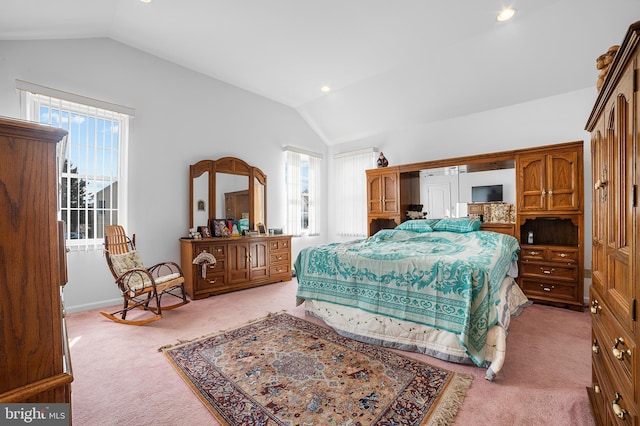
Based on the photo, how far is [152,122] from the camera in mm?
4176

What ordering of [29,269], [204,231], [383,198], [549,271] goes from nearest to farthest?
[29,269] → [549,271] → [204,231] → [383,198]

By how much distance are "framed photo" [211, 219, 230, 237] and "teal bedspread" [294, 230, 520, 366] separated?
1782 millimetres

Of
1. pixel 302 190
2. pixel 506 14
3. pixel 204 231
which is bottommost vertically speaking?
pixel 204 231

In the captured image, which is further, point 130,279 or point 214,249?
point 214,249

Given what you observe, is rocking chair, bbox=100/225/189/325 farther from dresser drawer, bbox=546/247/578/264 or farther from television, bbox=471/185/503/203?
dresser drawer, bbox=546/247/578/264

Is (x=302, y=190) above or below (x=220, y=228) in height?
above

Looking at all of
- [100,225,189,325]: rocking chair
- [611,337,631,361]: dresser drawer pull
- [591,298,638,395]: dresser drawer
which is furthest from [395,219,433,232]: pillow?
[611,337,631,361]: dresser drawer pull

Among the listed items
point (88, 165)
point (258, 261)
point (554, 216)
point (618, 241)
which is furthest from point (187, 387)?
point (554, 216)

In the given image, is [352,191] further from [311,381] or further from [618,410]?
[618,410]

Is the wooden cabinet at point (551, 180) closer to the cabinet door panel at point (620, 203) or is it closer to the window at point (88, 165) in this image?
the cabinet door panel at point (620, 203)

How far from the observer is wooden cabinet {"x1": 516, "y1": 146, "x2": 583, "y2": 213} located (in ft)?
11.8

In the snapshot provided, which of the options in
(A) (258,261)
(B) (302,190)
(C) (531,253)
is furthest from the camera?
(B) (302,190)

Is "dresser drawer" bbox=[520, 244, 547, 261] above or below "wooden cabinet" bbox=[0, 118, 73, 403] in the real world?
below

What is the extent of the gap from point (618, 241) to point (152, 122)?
485 cm
